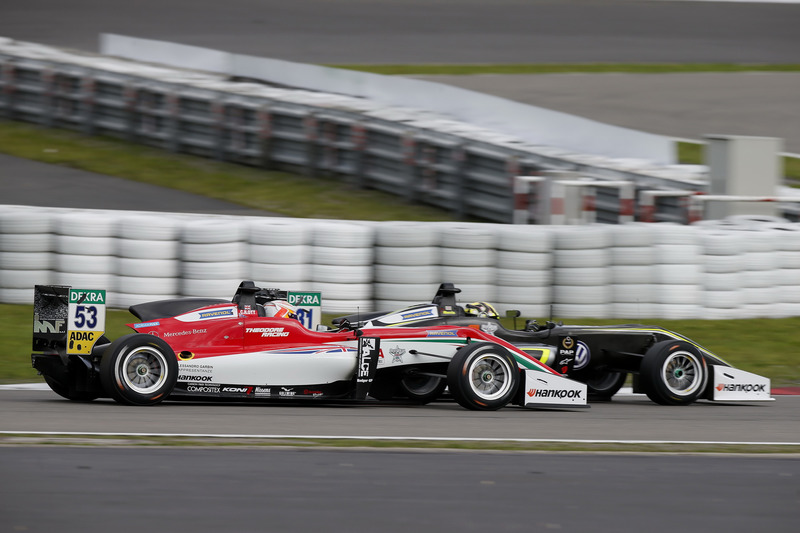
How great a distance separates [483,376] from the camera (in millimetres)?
9914

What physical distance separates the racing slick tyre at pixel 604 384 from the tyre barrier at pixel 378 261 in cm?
264

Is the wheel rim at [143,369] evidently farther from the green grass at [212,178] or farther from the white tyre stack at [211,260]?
the green grass at [212,178]

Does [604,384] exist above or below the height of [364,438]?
above

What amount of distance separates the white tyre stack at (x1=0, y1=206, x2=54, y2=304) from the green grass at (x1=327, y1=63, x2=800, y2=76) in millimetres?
14154

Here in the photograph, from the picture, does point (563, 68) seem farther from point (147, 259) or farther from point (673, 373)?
point (673, 373)

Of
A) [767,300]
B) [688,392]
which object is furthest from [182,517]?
[767,300]

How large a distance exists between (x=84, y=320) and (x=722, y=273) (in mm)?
8027

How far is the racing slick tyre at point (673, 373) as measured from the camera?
34.6 ft

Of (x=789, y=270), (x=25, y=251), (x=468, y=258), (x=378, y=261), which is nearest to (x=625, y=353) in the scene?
(x=468, y=258)

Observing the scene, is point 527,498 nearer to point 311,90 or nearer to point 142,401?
point 142,401

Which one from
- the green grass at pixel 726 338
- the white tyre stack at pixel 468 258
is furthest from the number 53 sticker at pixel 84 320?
the white tyre stack at pixel 468 258

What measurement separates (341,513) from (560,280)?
8.11m

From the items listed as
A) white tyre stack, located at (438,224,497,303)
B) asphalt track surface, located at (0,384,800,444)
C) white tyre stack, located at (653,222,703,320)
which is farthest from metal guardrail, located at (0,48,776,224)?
asphalt track surface, located at (0,384,800,444)

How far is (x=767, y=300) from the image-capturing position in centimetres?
1455
